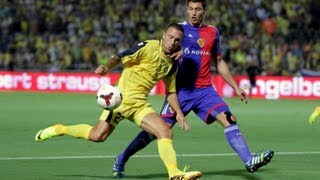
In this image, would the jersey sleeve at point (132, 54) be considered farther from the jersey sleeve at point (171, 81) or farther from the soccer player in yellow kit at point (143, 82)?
the jersey sleeve at point (171, 81)

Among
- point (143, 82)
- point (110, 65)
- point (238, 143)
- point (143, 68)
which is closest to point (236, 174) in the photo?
point (238, 143)

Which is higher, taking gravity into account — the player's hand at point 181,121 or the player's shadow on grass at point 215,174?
the player's hand at point 181,121

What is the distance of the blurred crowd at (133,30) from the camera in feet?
105

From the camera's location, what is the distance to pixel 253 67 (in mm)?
30031

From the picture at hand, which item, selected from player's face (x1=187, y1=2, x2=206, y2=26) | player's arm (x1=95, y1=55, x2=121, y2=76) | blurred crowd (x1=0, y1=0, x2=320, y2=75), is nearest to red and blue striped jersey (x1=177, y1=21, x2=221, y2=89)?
player's face (x1=187, y1=2, x2=206, y2=26)

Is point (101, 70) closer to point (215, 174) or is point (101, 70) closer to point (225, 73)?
point (225, 73)

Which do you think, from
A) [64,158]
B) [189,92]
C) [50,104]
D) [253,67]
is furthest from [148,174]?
[253,67]

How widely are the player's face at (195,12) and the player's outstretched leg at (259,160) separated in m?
1.89

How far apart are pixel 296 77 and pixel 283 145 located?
15489 mm

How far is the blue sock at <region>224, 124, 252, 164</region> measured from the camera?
10.3m

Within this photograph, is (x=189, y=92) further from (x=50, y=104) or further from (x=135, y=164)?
(x=50, y=104)

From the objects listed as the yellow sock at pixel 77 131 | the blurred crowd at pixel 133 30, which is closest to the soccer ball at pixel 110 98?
the yellow sock at pixel 77 131

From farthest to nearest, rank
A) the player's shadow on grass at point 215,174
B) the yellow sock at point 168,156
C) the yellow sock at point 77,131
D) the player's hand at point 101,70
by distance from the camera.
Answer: the player's shadow on grass at point 215,174
the yellow sock at point 77,131
the player's hand at point 101,70
the yellow sock at point 168,156

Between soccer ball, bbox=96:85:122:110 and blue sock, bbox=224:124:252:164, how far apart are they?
1.43 meters
